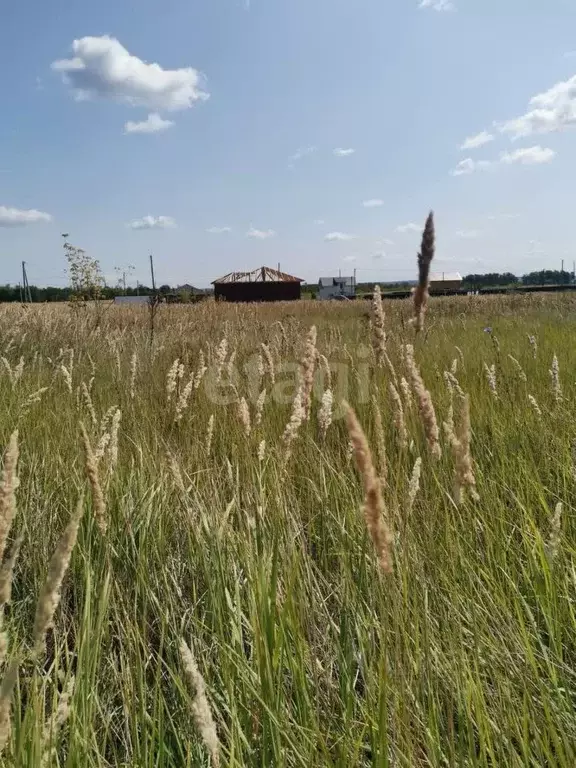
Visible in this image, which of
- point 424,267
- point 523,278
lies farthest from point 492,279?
point 424,267

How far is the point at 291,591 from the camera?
841 millimetres

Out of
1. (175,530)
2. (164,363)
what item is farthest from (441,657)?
(164,363)

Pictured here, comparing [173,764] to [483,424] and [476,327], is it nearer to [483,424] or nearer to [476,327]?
[483,424]

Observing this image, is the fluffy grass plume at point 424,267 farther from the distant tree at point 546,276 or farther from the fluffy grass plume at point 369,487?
the distant tree at point 546,276

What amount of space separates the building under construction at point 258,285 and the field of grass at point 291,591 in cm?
3727

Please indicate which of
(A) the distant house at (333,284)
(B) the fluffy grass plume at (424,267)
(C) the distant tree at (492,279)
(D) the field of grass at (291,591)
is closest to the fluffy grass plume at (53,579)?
(D) the field of grass at (291,591)

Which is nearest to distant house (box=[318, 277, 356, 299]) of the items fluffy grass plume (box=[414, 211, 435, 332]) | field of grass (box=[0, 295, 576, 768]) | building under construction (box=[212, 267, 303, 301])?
building under construction (box=[212, 267, 303, 301])

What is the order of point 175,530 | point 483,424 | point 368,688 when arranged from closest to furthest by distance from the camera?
1. point 368,688
2. point 175,530
3. point 483,424

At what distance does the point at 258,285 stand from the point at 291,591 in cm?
4002

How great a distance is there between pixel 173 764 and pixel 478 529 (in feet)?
2.97

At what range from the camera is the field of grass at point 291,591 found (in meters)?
0.76

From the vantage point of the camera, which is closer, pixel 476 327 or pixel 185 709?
pixel 185 709

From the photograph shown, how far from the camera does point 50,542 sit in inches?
61.2

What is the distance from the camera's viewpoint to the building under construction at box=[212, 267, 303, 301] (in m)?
39.3
